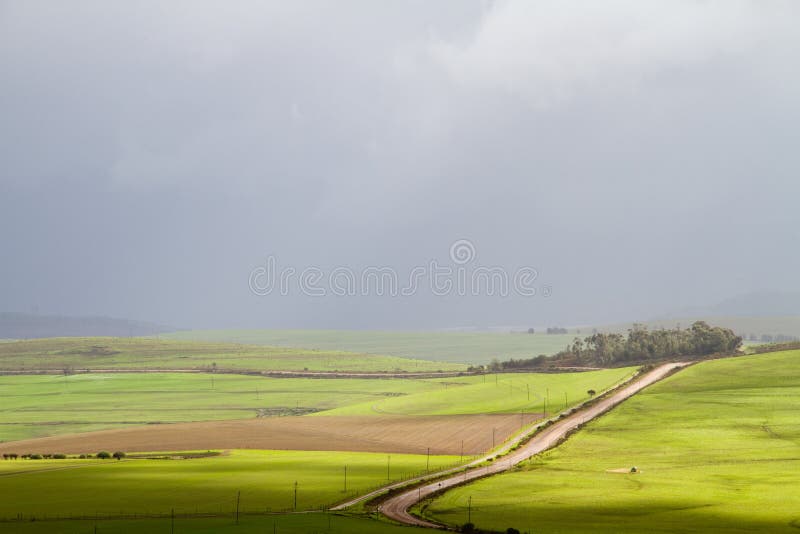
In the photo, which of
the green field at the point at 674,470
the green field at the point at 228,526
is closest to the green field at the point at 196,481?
the green field at the point at 228,526

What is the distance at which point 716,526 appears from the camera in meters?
71.9

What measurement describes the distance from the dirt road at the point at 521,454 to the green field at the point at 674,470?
2362 mm

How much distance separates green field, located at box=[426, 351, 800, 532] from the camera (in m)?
75.4

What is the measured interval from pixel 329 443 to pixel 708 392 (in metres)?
66.2

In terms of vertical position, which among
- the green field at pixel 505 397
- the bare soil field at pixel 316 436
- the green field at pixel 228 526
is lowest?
the green field at pixel 228 526

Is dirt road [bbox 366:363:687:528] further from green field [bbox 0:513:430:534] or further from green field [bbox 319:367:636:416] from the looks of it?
green field [bbox 319:367:636:416]

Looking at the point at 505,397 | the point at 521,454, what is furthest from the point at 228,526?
the point at 505,397

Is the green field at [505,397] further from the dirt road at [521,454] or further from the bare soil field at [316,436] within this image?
the bare soil field at [316,436]

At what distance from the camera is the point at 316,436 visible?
14312cm

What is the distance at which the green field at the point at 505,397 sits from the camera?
539ft

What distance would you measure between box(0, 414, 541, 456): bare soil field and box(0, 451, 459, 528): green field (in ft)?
29.8

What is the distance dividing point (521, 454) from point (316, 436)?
126ft

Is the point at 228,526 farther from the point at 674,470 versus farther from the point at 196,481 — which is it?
the point at 674,470

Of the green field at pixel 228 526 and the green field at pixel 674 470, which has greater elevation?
the green field at pixel 674 470
